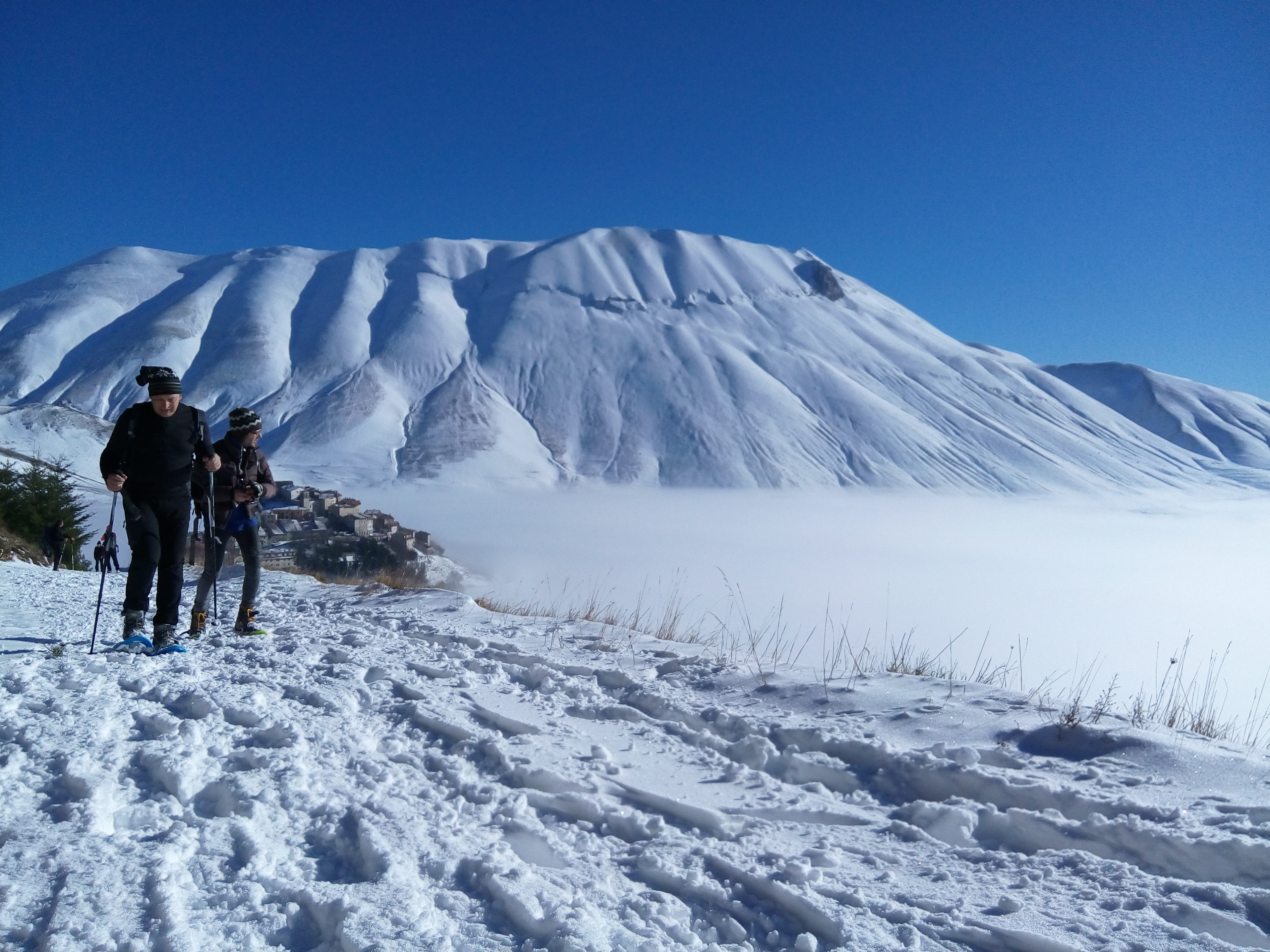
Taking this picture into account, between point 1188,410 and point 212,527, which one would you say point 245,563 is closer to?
point 212,527

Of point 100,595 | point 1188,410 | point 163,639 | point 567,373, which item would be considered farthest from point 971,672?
point 1188,410

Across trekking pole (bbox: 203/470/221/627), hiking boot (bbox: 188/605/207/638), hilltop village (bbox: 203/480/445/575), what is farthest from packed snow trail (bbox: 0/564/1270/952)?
hilltop village (bbox: 203/480/445/575)

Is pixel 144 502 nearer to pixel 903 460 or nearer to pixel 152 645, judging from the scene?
pixel 152 645

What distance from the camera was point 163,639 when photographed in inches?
200

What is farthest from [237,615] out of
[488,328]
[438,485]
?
[488,328]

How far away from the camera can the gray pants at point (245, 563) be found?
5.80 metres

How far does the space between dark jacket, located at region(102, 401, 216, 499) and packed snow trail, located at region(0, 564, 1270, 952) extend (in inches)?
42.9

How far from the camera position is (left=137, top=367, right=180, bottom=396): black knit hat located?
4953 millimetres

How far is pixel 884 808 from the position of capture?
3.21 meters

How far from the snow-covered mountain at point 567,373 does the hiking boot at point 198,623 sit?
6175 cm

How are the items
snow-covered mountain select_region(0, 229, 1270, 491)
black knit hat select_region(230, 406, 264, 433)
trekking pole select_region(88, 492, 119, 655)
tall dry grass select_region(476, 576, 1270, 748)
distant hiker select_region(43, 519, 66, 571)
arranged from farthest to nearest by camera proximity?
snow-covered mountain select_region(0, 229, 1270, 491), distant hiker select_region(43, 519, 66, 571), black knit hat select_region(230, 406, 264, 433), trekking pole select_region(88, 492, 119, 655), tall dry grass select_region(476, 576, 1270, 748)

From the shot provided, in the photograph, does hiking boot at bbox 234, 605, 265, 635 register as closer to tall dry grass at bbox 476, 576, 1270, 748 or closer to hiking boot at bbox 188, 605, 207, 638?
hiking boot at bbox 188, 605, 207, 638

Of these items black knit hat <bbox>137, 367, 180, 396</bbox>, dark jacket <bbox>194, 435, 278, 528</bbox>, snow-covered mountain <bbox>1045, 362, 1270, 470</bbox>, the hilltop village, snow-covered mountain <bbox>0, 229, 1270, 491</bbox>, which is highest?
snow-covered mountain <bbox>1045, 362, 1270, 470</bbox>

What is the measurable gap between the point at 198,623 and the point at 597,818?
3.92 metres
